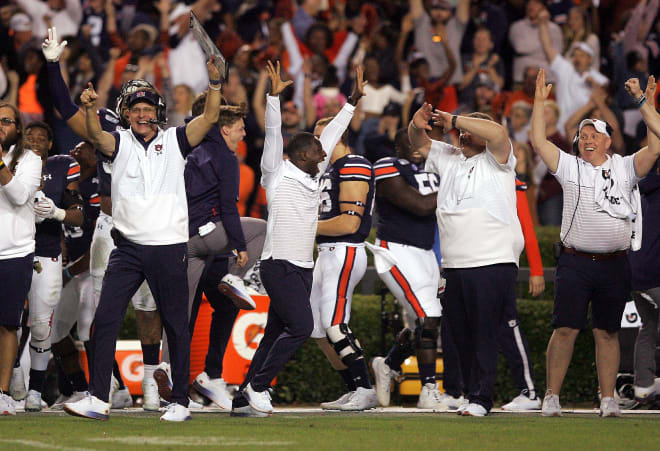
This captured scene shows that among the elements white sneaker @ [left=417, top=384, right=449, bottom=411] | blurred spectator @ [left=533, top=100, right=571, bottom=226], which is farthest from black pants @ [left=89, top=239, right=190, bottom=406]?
blurred spectator @ [left=533, top=100, right=571, bottom=226]

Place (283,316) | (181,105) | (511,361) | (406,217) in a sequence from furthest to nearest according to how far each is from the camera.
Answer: (181,105) < (406,217) < (511,361) < (283,316)

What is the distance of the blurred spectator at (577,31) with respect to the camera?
15953 mm

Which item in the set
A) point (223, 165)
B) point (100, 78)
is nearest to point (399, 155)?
point (223, 165)

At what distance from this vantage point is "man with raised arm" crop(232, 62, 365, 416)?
848cm

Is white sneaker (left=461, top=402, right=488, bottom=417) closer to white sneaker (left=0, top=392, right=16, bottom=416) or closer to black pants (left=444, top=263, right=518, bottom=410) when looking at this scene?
black pants (left=444, top=263, right=518, bottom=410)

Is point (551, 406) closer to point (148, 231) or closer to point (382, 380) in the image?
point (382, 380)

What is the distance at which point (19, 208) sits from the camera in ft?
28.4

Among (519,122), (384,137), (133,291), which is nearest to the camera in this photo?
(133,291)

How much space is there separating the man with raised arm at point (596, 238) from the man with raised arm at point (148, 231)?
8.58ft

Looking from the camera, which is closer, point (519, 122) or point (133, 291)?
point (133, 291)

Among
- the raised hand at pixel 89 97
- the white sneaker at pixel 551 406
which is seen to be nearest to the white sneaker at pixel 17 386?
the raised hand at pixel 89 97

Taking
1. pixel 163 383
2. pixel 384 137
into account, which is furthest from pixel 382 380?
pixel 384 137

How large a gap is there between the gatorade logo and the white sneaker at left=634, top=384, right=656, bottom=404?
332 cm

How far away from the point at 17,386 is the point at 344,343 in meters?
2.75
